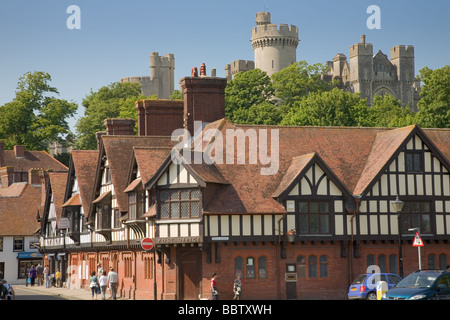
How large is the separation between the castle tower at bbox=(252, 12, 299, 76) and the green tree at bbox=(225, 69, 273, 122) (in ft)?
133

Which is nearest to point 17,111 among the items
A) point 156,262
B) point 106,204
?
point 106,204

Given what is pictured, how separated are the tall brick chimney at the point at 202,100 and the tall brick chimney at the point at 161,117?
479cm

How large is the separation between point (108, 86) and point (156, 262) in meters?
81.1

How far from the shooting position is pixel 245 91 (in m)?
108

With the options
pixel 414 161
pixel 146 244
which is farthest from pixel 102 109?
pixel 146 244

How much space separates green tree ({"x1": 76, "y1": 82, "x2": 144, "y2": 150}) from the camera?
336 feet

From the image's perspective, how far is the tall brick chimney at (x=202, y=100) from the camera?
1719 inches

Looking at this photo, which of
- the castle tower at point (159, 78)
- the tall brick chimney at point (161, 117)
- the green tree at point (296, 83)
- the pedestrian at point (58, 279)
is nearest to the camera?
the tall brick chimney at point (161, 117)

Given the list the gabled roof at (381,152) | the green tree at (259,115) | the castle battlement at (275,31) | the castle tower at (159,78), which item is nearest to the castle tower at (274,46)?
the castle battlement at (275,31)

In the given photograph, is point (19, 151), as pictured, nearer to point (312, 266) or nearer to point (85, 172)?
point (85, 172)

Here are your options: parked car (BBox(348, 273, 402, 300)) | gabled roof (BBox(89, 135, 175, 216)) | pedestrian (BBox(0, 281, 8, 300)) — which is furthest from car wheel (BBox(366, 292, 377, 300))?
pedestrian (BBox(0, 281, 8, 300))

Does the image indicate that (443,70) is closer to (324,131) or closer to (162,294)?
(324,131)

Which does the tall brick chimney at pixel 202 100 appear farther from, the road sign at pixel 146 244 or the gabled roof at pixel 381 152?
the road sign at pixel 146 244
